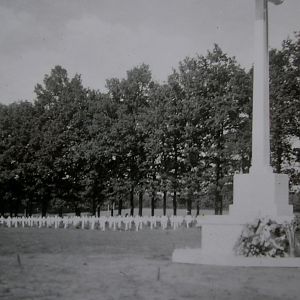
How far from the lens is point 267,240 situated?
11.6 meters

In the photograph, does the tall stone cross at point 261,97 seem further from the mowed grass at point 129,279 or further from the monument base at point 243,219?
the mowed grass at point 129,279

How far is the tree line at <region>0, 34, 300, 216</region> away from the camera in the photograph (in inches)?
1296

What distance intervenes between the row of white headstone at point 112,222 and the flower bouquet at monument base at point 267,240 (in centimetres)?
1395

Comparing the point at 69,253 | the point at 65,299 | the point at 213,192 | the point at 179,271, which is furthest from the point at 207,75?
the point at 65,299

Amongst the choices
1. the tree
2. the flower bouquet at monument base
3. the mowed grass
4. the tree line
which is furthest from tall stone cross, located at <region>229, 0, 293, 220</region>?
the tree

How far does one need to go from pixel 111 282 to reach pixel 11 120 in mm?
35011

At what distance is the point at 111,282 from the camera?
870cm

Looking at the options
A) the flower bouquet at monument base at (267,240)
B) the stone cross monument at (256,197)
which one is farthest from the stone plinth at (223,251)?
the flower bouquet at monument base at (267,240)

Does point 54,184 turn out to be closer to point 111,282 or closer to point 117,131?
point 117,131

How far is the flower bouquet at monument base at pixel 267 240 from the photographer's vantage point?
38.0ft

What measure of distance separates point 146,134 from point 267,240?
25704 mm

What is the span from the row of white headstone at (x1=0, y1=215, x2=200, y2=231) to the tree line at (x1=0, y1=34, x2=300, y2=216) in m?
6.43

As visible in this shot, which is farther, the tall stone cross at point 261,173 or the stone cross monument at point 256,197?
the tall stone cross at point 261,173

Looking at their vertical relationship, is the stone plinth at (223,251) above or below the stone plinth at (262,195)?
below
